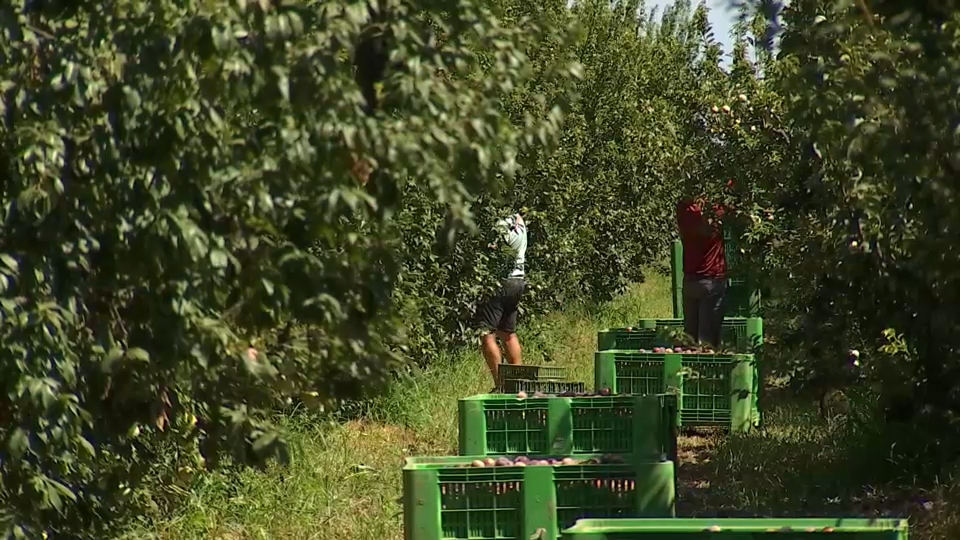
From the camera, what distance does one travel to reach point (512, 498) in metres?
4.94

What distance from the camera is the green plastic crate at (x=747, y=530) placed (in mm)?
3598

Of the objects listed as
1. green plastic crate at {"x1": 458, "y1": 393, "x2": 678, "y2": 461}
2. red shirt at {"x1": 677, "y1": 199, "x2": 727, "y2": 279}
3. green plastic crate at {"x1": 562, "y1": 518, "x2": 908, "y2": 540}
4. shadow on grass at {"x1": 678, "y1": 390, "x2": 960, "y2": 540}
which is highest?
red shirt at {"x1": 677, "y1": 199, "x2": 727, "y2": 279}

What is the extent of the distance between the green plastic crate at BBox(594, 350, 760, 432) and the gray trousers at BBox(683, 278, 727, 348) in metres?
1.00

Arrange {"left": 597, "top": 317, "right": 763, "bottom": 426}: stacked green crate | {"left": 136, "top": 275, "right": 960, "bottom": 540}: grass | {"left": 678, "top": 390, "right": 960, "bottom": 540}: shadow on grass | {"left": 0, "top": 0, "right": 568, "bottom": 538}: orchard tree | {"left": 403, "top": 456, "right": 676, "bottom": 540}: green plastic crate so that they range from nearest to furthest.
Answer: {"left": 0, "top": 0, "right": 568, "bottom": 538}: orchard tree, {"left": 403, "top": 456, "right": 676, "bottom": 540}: green plastic crate, {"left": 678, "top": 390, "right": 960, "bottom": 540}: shadow on grass, {"left": 136, "top": 275, "right": 960, "bottom": 540}: grass, {"left": 597, "top": 317, "right": 763, "bottom": 426}: stacked green crate

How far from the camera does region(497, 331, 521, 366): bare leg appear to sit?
1010 centimetres

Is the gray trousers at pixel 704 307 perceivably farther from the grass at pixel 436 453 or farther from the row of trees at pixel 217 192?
the row of trees at pixel 217 192

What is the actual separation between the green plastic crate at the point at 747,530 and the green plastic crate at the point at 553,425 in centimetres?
232

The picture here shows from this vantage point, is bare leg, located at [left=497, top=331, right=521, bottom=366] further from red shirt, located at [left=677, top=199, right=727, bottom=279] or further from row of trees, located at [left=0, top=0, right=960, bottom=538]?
row of trees, located at [left=0, top=0, right=960, bottom=538]

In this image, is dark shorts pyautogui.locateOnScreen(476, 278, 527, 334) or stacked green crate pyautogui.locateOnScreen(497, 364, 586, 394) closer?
stacked green crate pyautogui.locateOnScreen(497, 364, 586, 394)

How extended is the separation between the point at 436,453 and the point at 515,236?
2563mm

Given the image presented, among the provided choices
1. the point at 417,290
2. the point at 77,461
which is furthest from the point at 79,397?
the point at 417,290

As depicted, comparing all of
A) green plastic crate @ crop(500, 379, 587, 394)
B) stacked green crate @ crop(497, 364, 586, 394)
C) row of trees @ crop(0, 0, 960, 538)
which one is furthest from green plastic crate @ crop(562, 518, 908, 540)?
stacked green crate @ crop(497, 364, 586, 394)

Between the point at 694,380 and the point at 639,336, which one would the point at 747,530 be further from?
the point at 639,336

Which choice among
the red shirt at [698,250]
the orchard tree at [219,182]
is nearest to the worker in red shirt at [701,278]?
the red shirt at [698,250]
